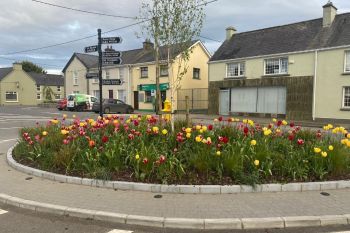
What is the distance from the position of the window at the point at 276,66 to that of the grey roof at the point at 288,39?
24.5 inches

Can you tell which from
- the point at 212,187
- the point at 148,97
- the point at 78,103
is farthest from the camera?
the point at 148,97

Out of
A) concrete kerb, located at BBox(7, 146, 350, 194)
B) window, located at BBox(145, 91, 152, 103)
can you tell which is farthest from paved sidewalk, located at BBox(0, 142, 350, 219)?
window, located at BBox(145, 91, 152, 103)

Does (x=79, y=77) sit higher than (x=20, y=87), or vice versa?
(x=79, y=77)

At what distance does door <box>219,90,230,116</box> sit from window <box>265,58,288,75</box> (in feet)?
13.6

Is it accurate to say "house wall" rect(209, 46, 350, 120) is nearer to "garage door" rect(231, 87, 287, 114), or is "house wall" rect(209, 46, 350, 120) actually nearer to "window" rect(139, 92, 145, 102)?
"garage door" rect(231, 87, 287, 114)

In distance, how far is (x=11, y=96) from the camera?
57.8 metres

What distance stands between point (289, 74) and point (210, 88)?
762cm

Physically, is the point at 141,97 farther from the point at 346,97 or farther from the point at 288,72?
the point at 346,97

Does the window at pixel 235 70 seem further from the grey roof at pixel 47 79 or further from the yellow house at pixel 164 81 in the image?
the grey roof at pixel 47 79

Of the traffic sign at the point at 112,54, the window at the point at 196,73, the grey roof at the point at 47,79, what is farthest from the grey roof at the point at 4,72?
the traffic sign at the point at 112,54

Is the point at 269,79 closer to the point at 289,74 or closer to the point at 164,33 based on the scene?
the point at 289,74

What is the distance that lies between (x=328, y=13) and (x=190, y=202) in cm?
2284

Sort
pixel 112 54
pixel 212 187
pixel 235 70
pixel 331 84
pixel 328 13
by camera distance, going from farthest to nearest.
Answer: pixel 235 70 < pixel 328 13 < pixel 331 84 < pixel 112 54 < pixel 212 187

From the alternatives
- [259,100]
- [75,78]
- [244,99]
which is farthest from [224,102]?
[75,78]
